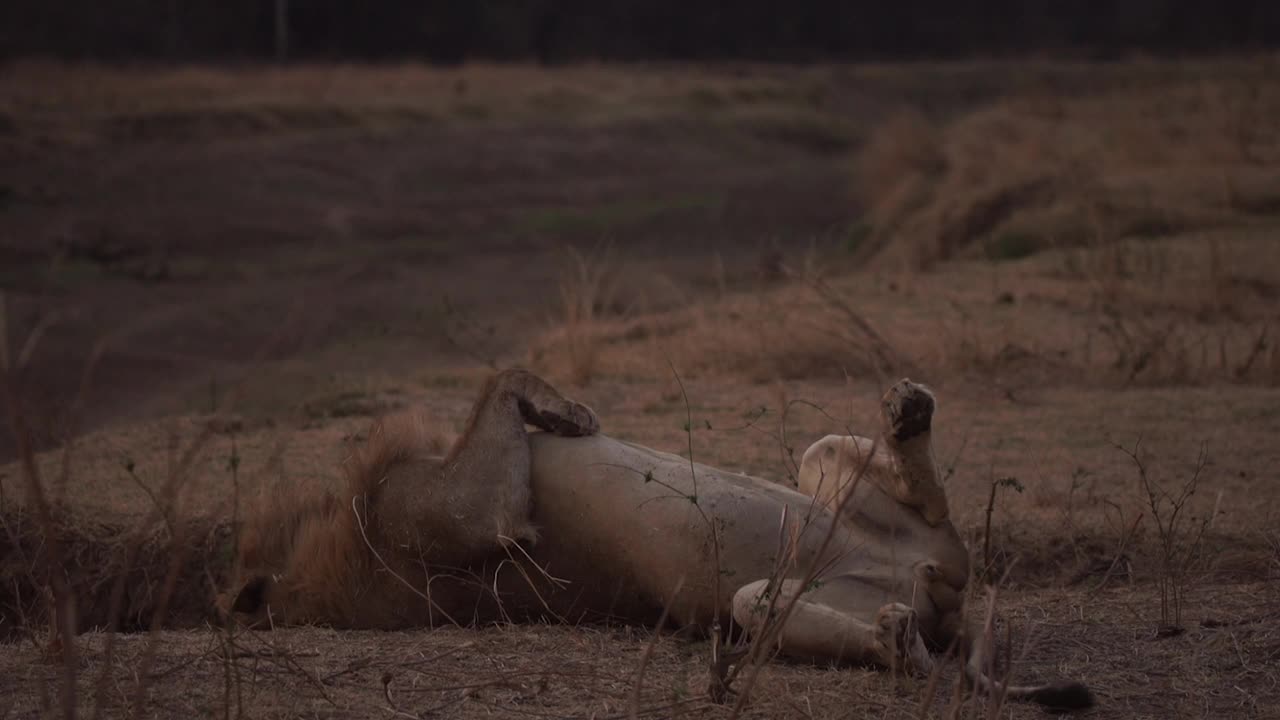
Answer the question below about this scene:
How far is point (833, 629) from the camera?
3352 mm

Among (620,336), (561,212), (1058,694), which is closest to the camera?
(1058,694)

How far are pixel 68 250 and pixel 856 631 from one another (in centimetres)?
1157

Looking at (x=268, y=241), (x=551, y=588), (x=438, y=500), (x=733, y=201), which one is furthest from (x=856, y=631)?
(x=733, y=201)

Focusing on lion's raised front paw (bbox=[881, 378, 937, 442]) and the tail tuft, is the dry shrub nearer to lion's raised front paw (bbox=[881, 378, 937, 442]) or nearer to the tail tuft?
lion's raised front paw (bbox=[881, 378, 937, 442])

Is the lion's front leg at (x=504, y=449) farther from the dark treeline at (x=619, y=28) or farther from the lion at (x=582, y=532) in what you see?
the dark treeline at (x=619, y=28)

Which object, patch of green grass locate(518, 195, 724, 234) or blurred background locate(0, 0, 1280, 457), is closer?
blurred background locate(0, 0, 1280, 457)

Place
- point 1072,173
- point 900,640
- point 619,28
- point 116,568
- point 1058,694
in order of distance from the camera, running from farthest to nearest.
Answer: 1. point 619,28
2. point 1072,173
3. point 116,568
4. point 900,640
5. point 1058,694

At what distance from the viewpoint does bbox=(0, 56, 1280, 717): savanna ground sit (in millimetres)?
3369

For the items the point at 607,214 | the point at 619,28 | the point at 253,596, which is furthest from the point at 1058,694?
the point at 619,28

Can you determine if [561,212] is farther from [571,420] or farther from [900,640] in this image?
[900,640]

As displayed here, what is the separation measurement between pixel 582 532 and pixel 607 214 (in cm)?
1400

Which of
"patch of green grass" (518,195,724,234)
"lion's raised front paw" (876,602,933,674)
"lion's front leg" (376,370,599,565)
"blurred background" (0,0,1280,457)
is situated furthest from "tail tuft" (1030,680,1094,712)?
"patch of green grass" (518,195,724,234)

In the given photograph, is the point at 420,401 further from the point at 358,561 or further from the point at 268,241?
the point at 268,241

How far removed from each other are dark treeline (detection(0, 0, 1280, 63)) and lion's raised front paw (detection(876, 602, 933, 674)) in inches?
906
